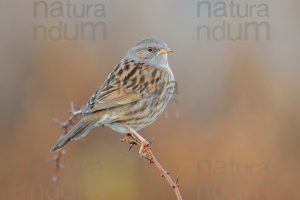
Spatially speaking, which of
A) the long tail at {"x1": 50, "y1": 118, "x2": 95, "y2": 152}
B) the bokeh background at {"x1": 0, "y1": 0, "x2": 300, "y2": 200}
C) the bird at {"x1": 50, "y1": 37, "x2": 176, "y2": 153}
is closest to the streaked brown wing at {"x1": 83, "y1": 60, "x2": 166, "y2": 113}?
the bird at {"x1": 50, "y1": 37, "x2": 176, "y2": 153}

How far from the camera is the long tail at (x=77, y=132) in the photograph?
17.5 ft

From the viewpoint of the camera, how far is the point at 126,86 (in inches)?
244

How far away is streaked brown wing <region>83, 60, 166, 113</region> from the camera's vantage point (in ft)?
19.6

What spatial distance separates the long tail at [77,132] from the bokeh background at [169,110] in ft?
8.14

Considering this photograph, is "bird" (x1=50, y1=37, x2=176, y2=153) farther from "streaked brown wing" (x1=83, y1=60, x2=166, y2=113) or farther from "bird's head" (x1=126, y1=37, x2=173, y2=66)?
"bird's head" (x1=126, y1=37, x2=173, y2=66)

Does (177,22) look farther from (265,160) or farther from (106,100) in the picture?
(106,100)

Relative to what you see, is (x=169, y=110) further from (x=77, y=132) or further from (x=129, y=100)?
(x=77, y=132)

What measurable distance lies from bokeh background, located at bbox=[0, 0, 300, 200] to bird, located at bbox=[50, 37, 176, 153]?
171 centimetres

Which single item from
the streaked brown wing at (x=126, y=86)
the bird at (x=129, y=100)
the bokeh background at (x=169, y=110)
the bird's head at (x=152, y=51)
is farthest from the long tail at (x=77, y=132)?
the bokeh background at (x=169, y=110)

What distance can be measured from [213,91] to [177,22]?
1.52 meters

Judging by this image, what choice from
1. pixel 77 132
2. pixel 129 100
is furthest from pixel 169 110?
pixel 77 132

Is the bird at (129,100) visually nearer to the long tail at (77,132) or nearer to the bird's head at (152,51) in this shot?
the long tail at (77,132)

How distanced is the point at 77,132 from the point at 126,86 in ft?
2.73

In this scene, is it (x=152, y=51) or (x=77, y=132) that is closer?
(x=77, y=132)
